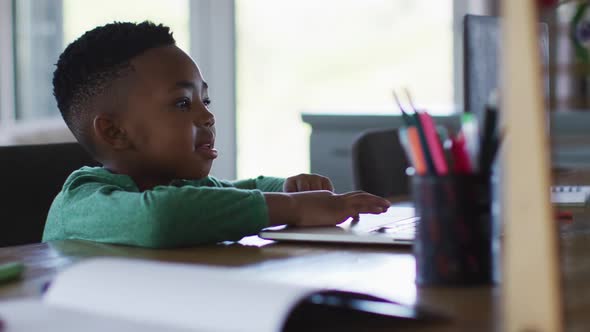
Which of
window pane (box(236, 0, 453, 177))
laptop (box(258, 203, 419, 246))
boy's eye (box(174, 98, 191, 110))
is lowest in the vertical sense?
laptop (box(258, 203, 419, 246))

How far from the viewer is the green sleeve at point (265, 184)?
1.52m

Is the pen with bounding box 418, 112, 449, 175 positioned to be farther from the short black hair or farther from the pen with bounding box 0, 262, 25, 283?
A: the short black hair

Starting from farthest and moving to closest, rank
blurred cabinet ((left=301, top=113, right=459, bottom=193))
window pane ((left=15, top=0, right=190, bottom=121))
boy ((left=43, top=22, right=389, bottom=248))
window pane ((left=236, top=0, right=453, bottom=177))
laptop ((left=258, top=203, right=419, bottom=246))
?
window pane ((left=15, top=0, right=190, bottom=121)) < window pane ((left=236, top=0, right=453, bottom=177)) < blurred cabinet ((left=301, top=113, right=459, bottom=193)) < boy ((left=43, top=22, right=389, bottom=248)) < laptop ((left=258, top=203, right=419, bottom=246))

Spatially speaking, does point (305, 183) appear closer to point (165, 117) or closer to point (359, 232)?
point (165, 117)

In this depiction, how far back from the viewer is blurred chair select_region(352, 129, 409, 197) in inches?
73.9

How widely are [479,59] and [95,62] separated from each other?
565mm

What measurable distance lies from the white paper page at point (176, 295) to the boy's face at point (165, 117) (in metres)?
0.60

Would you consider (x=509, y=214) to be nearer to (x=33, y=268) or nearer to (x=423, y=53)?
(x=33, y=268)

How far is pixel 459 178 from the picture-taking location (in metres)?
0.71

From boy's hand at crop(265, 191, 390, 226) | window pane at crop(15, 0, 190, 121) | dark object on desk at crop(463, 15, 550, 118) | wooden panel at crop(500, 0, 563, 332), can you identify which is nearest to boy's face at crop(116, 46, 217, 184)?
boy's hand at crop(265, 191, 390, 226)

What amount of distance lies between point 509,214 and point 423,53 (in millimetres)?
2778

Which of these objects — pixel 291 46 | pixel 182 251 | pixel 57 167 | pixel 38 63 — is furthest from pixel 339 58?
pixel 182 251

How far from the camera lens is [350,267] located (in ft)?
2.76

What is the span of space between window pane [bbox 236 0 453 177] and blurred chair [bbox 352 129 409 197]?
3.80ft
